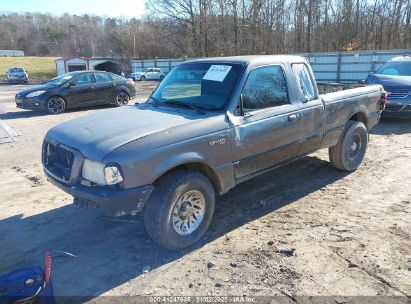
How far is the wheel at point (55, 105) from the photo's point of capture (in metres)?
14.0

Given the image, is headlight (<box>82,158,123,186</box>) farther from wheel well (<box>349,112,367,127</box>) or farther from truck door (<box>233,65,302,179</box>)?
wheel well (<box>349,112,367,127</box>)

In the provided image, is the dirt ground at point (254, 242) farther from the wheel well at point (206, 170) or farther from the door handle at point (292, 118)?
the door handle at point (292, 118)

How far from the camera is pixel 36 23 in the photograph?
133250 mm

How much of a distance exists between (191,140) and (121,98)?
13068 millimetres

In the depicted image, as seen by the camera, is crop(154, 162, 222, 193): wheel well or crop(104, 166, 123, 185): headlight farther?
crop(154, 162, 222, 193): wheel well

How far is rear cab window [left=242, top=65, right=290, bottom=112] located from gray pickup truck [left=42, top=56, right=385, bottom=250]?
0.01m

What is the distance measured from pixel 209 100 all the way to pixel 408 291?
9.06 ft

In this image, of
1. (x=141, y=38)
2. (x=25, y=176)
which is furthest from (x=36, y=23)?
(x=25, y=176)

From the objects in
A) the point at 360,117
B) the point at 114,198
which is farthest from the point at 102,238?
the point at 360,117

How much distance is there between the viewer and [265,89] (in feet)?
15.6

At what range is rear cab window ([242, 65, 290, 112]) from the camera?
4.52 metres

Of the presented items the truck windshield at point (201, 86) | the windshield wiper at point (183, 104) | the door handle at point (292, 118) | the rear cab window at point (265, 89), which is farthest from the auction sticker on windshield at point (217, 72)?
the door handle at point (292, 118)

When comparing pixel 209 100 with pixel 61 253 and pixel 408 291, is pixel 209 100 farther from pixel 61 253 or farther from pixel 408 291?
pixel 408 291

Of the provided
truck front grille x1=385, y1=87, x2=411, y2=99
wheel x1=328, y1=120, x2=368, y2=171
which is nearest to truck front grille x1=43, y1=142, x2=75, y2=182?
wheel x1=328, y1=120, x2=368, y2=171
